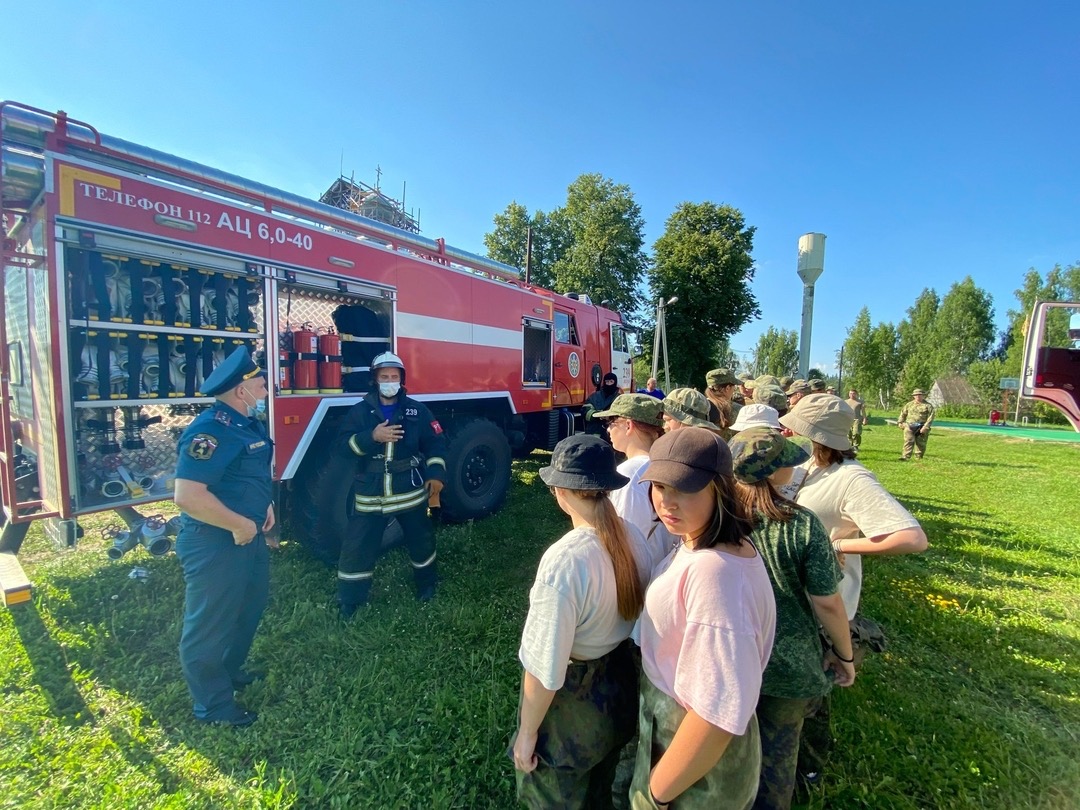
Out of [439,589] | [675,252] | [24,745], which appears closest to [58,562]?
[24,745]

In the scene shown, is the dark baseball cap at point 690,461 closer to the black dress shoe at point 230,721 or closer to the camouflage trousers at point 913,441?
the black dress shoe at point 230,721

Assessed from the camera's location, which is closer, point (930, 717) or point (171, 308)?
point (930, 717)

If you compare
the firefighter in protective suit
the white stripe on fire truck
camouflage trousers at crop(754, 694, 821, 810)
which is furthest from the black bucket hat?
the white stripe on fire truck

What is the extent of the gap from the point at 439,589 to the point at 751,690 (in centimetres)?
304

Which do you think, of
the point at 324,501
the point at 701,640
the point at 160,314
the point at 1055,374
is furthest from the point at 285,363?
the point at 1055,374

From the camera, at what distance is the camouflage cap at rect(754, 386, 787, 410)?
414 centimetres

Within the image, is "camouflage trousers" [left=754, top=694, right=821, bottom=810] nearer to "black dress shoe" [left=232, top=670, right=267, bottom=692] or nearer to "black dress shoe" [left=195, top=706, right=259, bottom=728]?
"black dress shoe" [left=195, top=706, right=259, bottom=728]

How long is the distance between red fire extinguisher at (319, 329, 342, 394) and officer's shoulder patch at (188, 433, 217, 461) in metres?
1.51

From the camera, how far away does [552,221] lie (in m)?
28.7

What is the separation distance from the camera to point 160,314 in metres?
2.86

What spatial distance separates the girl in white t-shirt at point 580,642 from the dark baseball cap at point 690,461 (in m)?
0.24

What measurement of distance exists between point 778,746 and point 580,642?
2.63ft

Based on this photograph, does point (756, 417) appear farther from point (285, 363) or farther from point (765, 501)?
point (285, 363)

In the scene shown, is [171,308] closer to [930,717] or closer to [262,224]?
[262,224]
